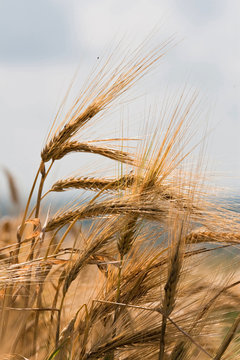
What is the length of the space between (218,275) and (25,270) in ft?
1.69

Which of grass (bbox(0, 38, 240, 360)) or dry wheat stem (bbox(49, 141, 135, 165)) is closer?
grass (bbox(0, 38, 240, 360))

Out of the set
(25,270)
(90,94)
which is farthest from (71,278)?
(90,94)

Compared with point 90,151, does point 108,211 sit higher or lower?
lower

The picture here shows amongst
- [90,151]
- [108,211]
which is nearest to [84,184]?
[90,151]

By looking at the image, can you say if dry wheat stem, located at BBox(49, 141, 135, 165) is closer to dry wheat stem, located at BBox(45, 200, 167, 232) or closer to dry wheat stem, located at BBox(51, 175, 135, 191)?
dry wheat stem, located at BBox(51, 175, 135, 191)

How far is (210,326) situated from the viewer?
1.11 m

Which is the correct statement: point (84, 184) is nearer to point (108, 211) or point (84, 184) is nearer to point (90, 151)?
point (90, 151)

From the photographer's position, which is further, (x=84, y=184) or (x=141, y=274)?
(x=84, y=184)

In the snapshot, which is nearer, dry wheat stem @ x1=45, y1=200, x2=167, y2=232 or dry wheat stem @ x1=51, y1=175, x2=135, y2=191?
dry wheat stem @ x1=45, y1=200, x2=167, y2=232

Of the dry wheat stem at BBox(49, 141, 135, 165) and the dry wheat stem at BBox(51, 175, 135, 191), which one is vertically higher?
the dry wheat stem at BBox(49, 141, 135, 165)

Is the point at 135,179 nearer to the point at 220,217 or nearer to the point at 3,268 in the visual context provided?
the point at 220,217

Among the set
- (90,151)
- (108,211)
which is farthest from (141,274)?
(90,151)

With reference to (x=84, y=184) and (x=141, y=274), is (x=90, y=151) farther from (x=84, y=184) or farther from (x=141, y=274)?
(x=141, y=274)

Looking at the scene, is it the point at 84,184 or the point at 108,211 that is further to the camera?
the point at 84,184
